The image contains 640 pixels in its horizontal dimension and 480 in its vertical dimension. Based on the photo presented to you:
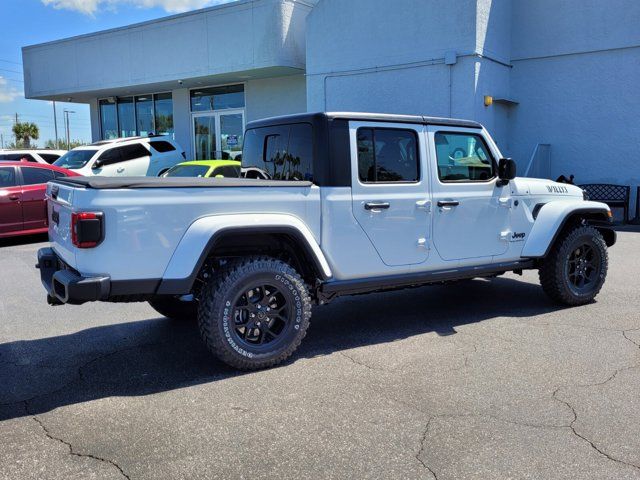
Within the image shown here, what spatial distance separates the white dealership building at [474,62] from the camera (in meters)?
13.8

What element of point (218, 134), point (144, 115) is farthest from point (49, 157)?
point (144, 115)

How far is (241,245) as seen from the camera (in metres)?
4.47

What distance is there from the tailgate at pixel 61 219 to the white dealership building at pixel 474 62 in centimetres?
1083

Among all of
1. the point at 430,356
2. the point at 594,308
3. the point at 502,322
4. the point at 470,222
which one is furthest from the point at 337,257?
the point at 594,308

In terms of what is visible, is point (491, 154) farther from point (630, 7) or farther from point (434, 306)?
point (630, 7)

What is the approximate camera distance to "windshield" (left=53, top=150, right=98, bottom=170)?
590 inches

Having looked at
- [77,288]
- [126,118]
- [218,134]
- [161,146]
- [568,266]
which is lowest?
[568,266]

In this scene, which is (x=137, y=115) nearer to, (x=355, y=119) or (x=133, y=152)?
(x=133, y=152)

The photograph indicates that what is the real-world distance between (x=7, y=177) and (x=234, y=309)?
27.4 ft

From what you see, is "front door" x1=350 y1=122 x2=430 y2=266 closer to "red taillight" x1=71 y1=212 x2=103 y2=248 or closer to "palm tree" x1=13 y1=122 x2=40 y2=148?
"red taillight" x1=71 y1=212 x2=103 y2=248

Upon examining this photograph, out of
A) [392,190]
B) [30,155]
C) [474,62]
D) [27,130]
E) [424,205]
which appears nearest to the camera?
[392,190]

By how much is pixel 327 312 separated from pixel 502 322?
1.74 m

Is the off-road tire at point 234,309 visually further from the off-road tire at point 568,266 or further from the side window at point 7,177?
the side window at point 7,177

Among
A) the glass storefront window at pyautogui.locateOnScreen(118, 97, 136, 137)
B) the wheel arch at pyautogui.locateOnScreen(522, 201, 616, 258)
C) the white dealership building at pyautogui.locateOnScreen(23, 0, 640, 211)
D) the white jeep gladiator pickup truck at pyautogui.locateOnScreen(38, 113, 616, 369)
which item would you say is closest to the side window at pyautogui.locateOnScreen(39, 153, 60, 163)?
the white dealership building at pyautogui.locateOnScreen(23, 0, 640, 211)
